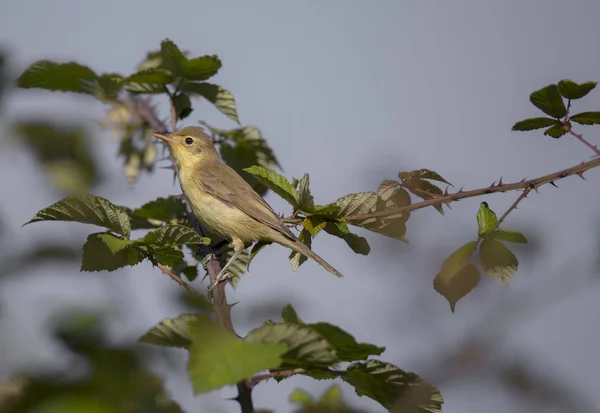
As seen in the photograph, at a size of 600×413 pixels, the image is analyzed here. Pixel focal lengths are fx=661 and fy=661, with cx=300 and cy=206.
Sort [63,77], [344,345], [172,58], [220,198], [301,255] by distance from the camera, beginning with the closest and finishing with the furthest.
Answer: [344,345] → [301,255] → [63,77] → [172,58] → [220,198]

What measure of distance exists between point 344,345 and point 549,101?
1.48 m

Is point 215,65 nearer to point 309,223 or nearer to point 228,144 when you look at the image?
point 228,144

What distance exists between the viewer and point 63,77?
333 centimetres

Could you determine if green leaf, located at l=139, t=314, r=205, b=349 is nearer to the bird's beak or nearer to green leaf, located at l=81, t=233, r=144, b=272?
green leaf, located at l=81, t=233, r=144, b=272

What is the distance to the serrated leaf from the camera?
2.67 m

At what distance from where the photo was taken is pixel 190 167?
5.79 m

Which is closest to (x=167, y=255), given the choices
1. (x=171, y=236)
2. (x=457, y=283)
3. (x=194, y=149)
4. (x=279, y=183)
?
(x=171, y=236)

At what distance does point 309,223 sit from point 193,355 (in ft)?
4.69

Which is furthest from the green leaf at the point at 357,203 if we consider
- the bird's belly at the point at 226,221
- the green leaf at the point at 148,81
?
A: the bird's belly at the point at 226,221

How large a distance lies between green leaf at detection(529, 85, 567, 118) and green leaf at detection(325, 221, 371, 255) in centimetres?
84

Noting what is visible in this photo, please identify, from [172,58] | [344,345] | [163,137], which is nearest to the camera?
[344,345]

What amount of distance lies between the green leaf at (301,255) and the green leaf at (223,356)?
4.27 ft

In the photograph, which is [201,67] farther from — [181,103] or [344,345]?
[344,345]

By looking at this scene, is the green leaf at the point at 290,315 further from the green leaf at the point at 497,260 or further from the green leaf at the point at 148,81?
the green leaf at the point at 148,81
